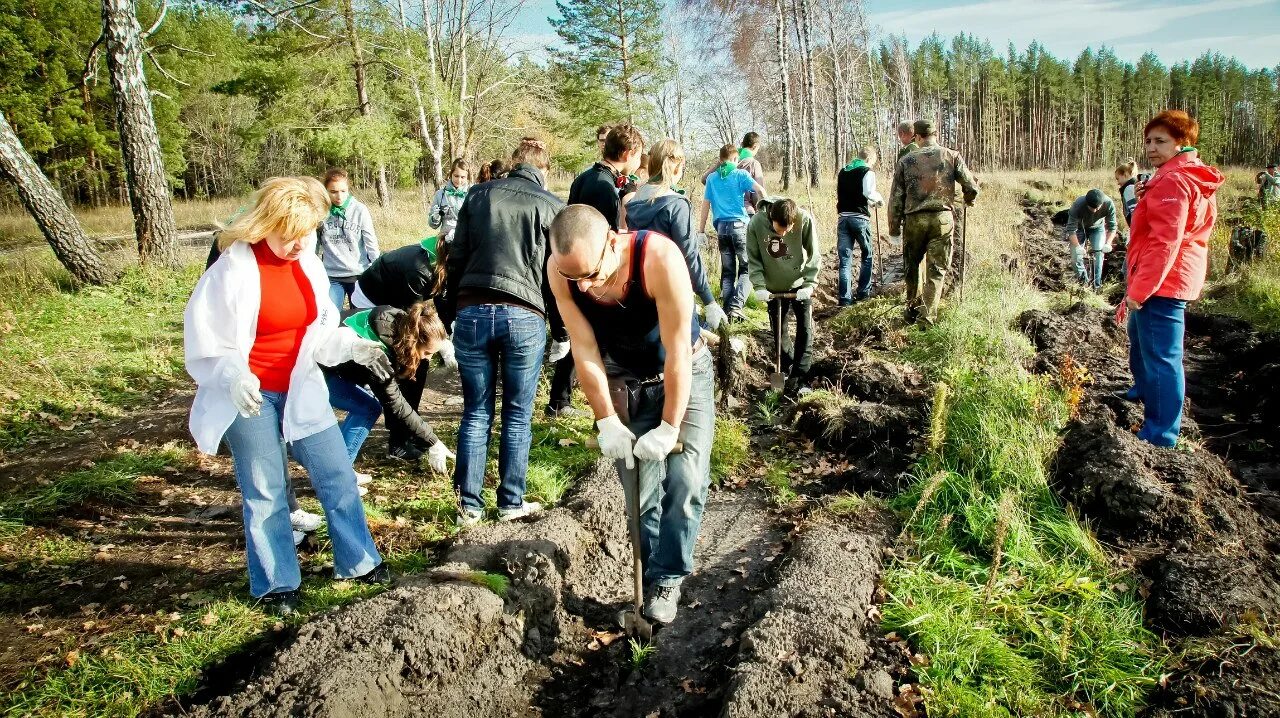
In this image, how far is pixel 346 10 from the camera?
1752cm

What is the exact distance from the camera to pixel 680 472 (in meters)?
2.82

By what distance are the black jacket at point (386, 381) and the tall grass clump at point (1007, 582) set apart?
2.85m

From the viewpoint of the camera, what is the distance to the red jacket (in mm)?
3910

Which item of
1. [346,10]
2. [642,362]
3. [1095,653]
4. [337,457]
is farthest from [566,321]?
[346,10]

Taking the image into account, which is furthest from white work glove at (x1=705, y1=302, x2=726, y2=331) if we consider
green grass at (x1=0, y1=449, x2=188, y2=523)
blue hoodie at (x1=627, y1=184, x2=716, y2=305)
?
green grass at (x1=0, y1=449, x2=188, y2=523)

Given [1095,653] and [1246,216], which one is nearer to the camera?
[1095,653]

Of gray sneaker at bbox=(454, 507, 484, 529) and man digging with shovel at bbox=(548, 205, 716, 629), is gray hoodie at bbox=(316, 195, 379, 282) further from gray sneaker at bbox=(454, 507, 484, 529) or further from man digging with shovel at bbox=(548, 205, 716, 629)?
man digging with shovel at bbox=(548, 205, 716, 629)

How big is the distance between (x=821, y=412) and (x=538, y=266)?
255 cm

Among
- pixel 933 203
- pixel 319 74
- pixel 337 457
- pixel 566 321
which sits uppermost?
pixel 319 74

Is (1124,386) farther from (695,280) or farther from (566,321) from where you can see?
(566,321)

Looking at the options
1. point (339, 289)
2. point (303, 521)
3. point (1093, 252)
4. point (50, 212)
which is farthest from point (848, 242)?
point (50, 212)

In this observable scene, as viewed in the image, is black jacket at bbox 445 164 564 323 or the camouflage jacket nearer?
black jacket at bbox 445 164 564 323

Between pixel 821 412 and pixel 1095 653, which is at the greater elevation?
pixel 821 412

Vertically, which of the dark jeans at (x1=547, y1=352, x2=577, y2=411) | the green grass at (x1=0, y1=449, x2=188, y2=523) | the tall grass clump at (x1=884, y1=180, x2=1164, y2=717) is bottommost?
the tall grass clump at (x1=884, y1=180, x2=1164, y2=717)
